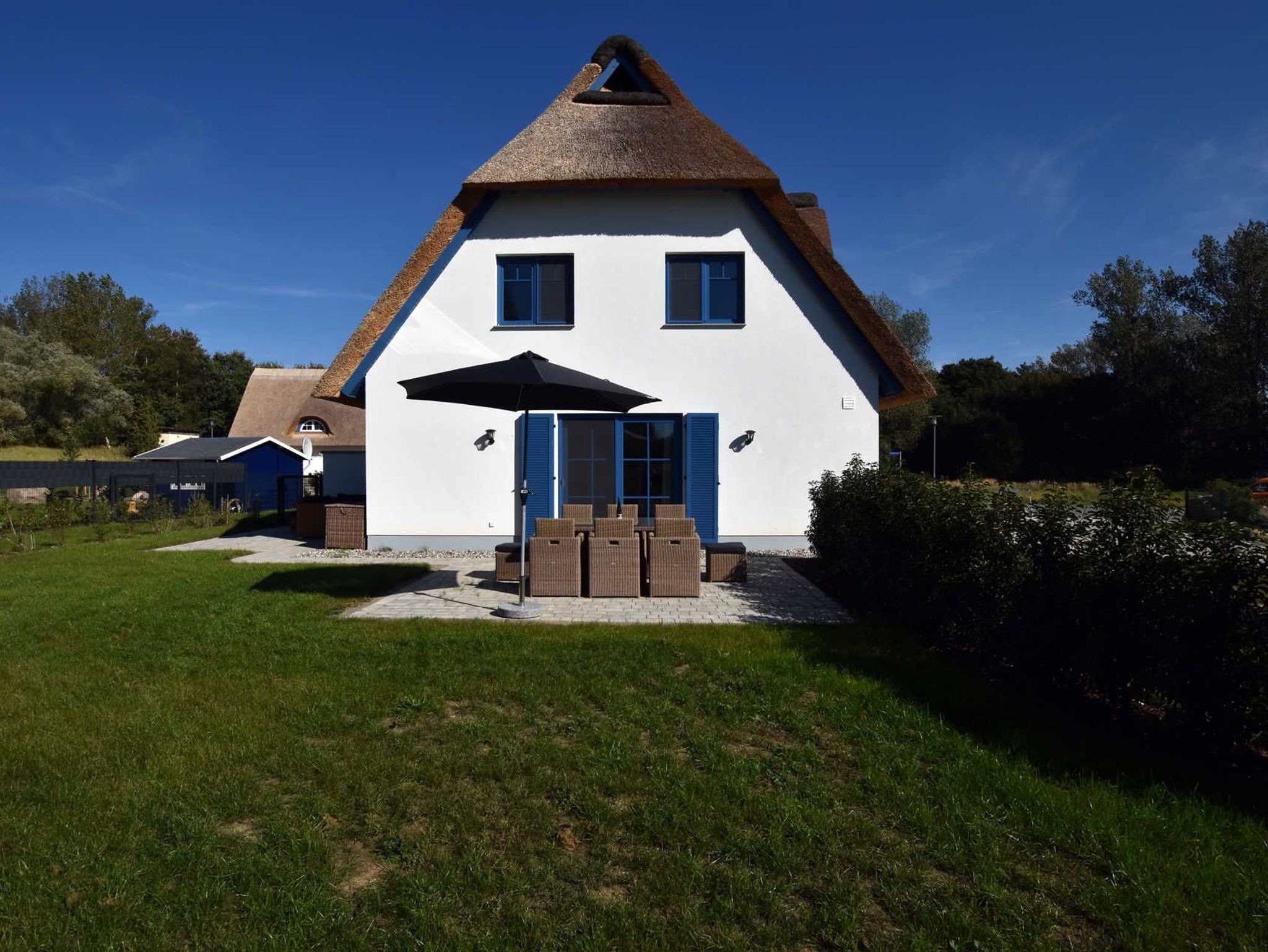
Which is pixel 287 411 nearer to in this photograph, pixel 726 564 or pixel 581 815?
A: pixel 726 564

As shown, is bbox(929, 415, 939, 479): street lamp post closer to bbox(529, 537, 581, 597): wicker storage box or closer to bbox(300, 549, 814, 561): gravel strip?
bbox(300, 549, 814, 561): gravel strip

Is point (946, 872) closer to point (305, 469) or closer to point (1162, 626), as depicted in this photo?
point (1162, 626)

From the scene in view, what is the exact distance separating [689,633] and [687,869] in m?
3.09

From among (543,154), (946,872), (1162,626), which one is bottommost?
(946,872)

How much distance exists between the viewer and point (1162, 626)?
3.17 m

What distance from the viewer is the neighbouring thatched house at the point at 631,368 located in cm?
1096

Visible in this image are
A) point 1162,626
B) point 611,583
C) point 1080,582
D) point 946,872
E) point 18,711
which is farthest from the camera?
point 611,583

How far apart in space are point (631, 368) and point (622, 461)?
60.7 inches

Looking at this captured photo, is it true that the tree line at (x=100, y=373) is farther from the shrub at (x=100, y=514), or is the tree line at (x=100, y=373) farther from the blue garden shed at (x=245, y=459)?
the shrub at (x=100, y=514)

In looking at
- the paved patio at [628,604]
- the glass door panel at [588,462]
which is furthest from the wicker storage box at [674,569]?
the glass door panel at [588,462]

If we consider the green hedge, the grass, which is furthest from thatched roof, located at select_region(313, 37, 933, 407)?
the grass

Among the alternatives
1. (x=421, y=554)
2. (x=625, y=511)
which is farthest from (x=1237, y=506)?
(x=421, y=554)

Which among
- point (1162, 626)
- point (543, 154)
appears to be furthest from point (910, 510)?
point (543, 154)

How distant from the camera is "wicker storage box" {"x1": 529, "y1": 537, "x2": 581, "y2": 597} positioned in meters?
7.19
